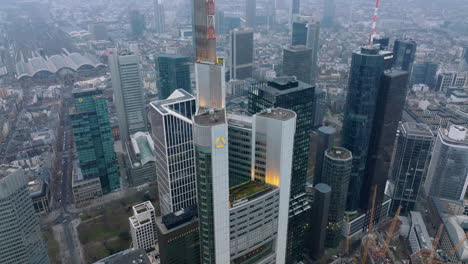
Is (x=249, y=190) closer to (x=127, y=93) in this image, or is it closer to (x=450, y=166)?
(x=450, y=166)

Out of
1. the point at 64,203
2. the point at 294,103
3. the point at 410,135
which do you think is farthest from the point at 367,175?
the point at 64,203

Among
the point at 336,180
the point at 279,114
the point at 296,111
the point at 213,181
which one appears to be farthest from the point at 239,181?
the point at 336,180

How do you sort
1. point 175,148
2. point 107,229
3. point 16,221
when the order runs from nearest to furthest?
point 16,221 → point 175,148 → point 107,229

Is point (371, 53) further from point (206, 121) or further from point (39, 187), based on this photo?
point (39, 187)

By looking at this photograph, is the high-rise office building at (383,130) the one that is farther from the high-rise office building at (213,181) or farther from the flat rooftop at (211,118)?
the flat rooftop at (211,118)

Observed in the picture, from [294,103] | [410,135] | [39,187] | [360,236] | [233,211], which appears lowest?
[360,236]

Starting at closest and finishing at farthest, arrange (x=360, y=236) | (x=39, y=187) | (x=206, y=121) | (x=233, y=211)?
(x=206, y=121) < (x=233, y=211) < (x=360, y=236) < (x=39, y=187)
